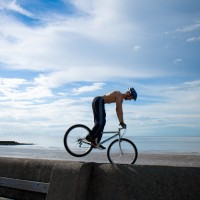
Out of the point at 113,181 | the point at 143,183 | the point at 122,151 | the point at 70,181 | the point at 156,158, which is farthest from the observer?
the point at 156,158

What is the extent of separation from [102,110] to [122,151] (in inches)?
45.4

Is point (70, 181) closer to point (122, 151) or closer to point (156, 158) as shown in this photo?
point (122, 151)

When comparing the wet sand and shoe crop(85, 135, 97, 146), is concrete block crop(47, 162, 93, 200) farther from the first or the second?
the wet sand

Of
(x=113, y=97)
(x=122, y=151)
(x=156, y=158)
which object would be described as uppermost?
(x=113, y=97)

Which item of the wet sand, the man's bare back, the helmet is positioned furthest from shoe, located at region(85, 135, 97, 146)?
the wet sand

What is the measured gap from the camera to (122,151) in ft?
25.5

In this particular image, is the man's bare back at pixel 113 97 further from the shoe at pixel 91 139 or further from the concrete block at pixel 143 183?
the concrete block at pixel 143 183

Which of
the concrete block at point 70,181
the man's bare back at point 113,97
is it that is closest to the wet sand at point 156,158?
the man's bare back at point 113,97

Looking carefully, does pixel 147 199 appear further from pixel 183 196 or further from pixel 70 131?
pixel 70 131

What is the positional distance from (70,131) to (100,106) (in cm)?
107

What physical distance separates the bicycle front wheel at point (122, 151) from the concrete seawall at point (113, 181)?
7.66 feet

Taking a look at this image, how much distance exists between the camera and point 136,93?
7.41 metres

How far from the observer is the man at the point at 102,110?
7312mm

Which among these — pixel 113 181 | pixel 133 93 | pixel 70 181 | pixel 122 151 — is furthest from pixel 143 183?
pixel 122 151
